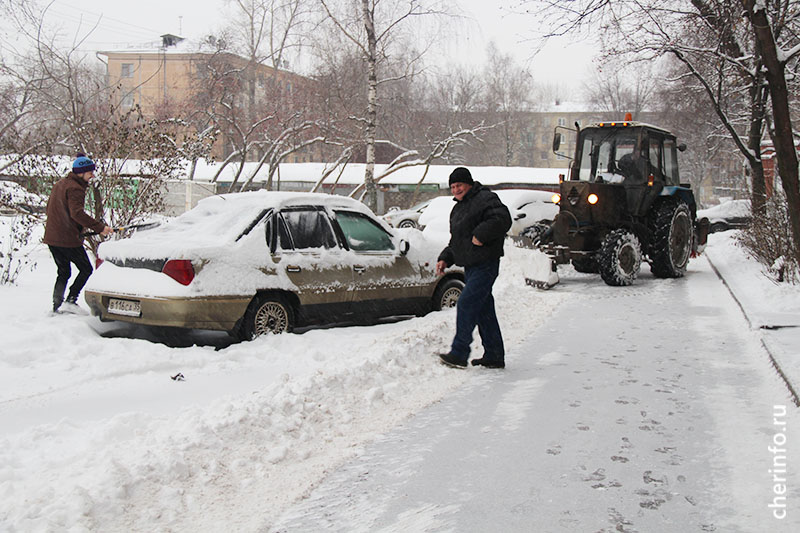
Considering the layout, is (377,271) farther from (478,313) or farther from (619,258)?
(619,258)

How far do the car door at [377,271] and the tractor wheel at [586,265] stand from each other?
5372 mm

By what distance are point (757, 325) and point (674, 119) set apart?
1910 inches

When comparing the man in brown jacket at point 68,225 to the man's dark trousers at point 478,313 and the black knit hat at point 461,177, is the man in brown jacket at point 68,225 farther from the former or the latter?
the man's dark trousers at point 478,313

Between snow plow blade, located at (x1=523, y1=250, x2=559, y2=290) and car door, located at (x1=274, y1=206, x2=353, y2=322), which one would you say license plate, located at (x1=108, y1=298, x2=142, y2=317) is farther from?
snow plow blade, located at (x1=523, y1=250, x2=559, y2=290)

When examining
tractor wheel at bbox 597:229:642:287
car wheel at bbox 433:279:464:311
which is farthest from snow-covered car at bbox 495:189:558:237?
car wheel at bbox 433:279:464:311

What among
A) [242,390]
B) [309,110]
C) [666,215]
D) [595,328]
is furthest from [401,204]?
[242,390]

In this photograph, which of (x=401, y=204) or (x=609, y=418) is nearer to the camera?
(x=609, y=418)

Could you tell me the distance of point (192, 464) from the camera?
3.96 meters

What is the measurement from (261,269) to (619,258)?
767 centimetres

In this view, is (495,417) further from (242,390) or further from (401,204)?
(401,204)

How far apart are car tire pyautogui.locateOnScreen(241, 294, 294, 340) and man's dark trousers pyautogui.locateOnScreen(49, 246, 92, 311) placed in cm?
224

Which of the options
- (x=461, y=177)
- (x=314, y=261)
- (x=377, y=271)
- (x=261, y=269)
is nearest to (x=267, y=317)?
(x=261, y=269)

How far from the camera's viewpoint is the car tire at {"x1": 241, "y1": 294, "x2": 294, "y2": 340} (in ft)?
23.0

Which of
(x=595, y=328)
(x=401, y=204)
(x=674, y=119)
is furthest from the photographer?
(x=674, y=119)
